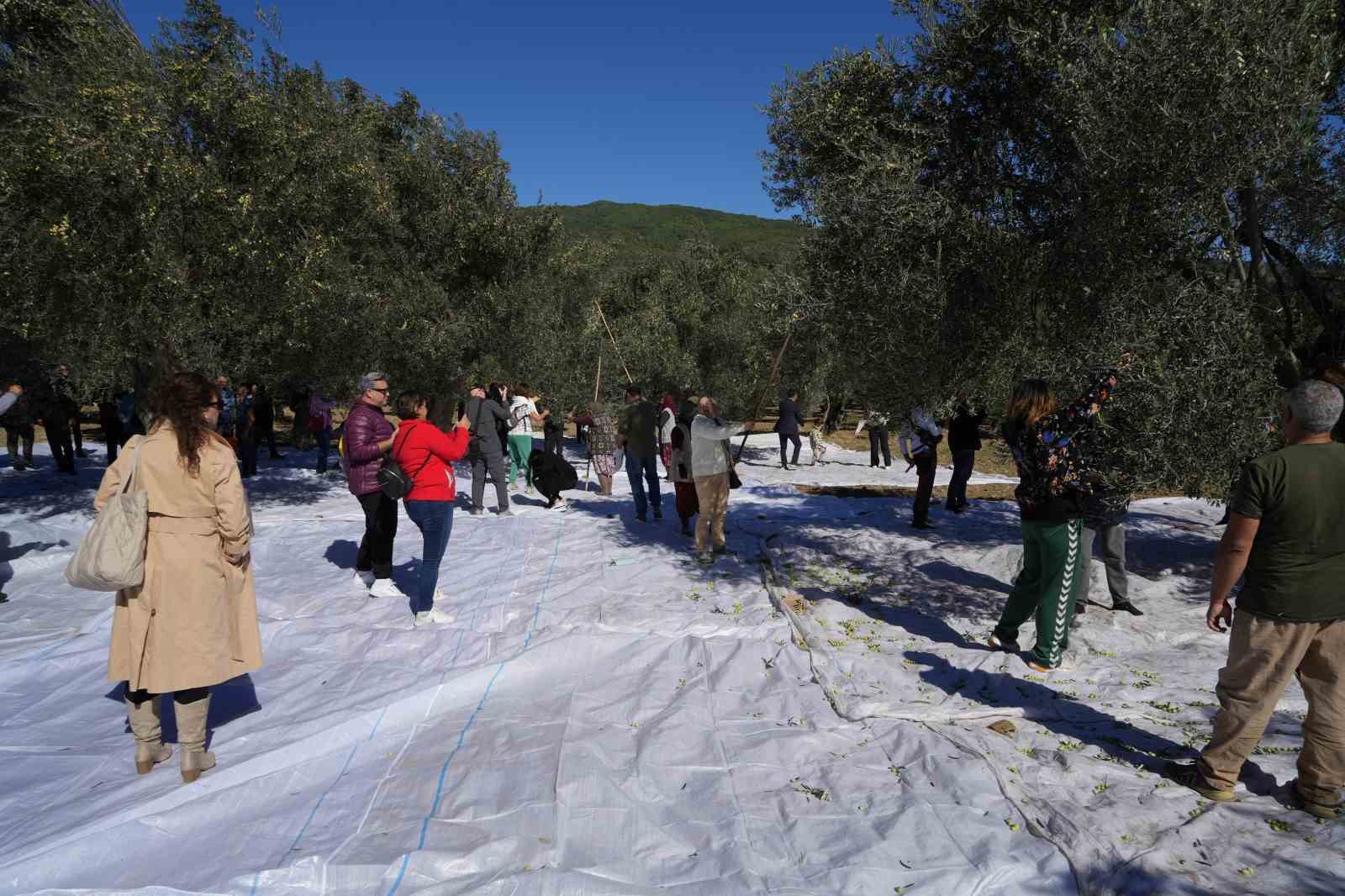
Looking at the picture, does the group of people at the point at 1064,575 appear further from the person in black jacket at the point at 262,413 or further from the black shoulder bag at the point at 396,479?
the person in black jacket at the point at 262,413

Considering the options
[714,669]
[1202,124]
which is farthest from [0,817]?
[1202,124]

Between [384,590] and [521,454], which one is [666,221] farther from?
[384,590]

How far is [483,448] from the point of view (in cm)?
1130

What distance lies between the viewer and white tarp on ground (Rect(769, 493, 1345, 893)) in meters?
3.46

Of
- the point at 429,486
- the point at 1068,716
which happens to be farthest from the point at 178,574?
the point at 1068,716

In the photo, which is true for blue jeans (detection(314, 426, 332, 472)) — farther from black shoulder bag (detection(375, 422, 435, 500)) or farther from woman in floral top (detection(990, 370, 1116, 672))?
woman in floral top (detection(990, 370, 1116, 672))

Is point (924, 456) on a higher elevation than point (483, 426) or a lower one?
lower

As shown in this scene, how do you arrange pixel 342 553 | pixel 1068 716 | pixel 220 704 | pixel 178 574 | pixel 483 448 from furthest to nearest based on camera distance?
pixel 483 448, pixel 342 553, pixel 220 704, pixel 1068 716, pixel 178 574

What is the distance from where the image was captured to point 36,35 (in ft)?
36.9

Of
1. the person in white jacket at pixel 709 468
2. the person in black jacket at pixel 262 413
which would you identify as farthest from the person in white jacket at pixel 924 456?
the person in black jacket at pixel 262 413

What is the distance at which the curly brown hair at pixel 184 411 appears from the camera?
412cm

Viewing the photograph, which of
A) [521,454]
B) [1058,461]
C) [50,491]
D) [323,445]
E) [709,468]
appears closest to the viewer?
[1058,461]

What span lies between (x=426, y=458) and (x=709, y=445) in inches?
132

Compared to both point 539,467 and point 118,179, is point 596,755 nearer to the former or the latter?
point 539,467
